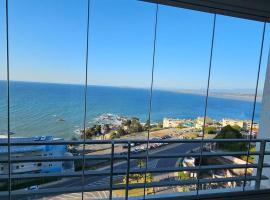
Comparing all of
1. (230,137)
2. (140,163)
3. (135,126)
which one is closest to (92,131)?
(135,126)

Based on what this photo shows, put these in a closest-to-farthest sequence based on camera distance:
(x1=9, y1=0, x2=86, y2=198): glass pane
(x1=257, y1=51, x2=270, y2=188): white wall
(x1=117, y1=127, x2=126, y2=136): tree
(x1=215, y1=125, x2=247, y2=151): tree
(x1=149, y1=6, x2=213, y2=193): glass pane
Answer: (x1=9, y1=0, x2=86, y2=198): glass pane < (x1=117, y1=127, x2=126, y2=136): tree < (x1=149, y1=6, x2=213, y2=193): glass pane < (x1=215, y1=125, x2=247, y2=151): tree < (x1=257, y1=51, x2=270, y2=188): white wall

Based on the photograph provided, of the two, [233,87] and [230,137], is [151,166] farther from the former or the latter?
[233,87]

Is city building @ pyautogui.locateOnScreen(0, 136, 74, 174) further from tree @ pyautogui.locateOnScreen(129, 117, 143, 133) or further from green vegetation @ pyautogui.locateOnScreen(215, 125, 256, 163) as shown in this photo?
green vegetation @ pyautogui.locateOnScreen(215, 125, 256, 163)

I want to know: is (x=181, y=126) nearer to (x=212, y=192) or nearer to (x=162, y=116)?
(x=162, y=116)

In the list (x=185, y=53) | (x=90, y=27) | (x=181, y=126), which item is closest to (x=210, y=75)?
(x=185, y=53)

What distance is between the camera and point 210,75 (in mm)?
2859

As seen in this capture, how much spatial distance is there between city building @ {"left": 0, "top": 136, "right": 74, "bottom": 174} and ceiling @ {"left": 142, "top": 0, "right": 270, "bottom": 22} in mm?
1600

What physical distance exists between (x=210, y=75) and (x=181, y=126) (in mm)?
631

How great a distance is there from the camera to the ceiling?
Answer: 2.59m

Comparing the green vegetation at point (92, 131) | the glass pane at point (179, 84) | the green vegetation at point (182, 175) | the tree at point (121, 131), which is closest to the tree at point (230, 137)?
the glass pane at point (179, 84)

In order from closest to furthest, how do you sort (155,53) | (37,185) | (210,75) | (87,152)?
(37,185) → (87,152) → (155,53) → (210,75)

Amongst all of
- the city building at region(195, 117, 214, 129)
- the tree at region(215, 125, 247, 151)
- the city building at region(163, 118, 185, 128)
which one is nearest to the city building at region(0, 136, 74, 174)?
the city building at region(163, 118, 185, 128)

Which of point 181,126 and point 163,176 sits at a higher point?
point 181,126

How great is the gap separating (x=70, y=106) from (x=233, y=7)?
1.92 m
